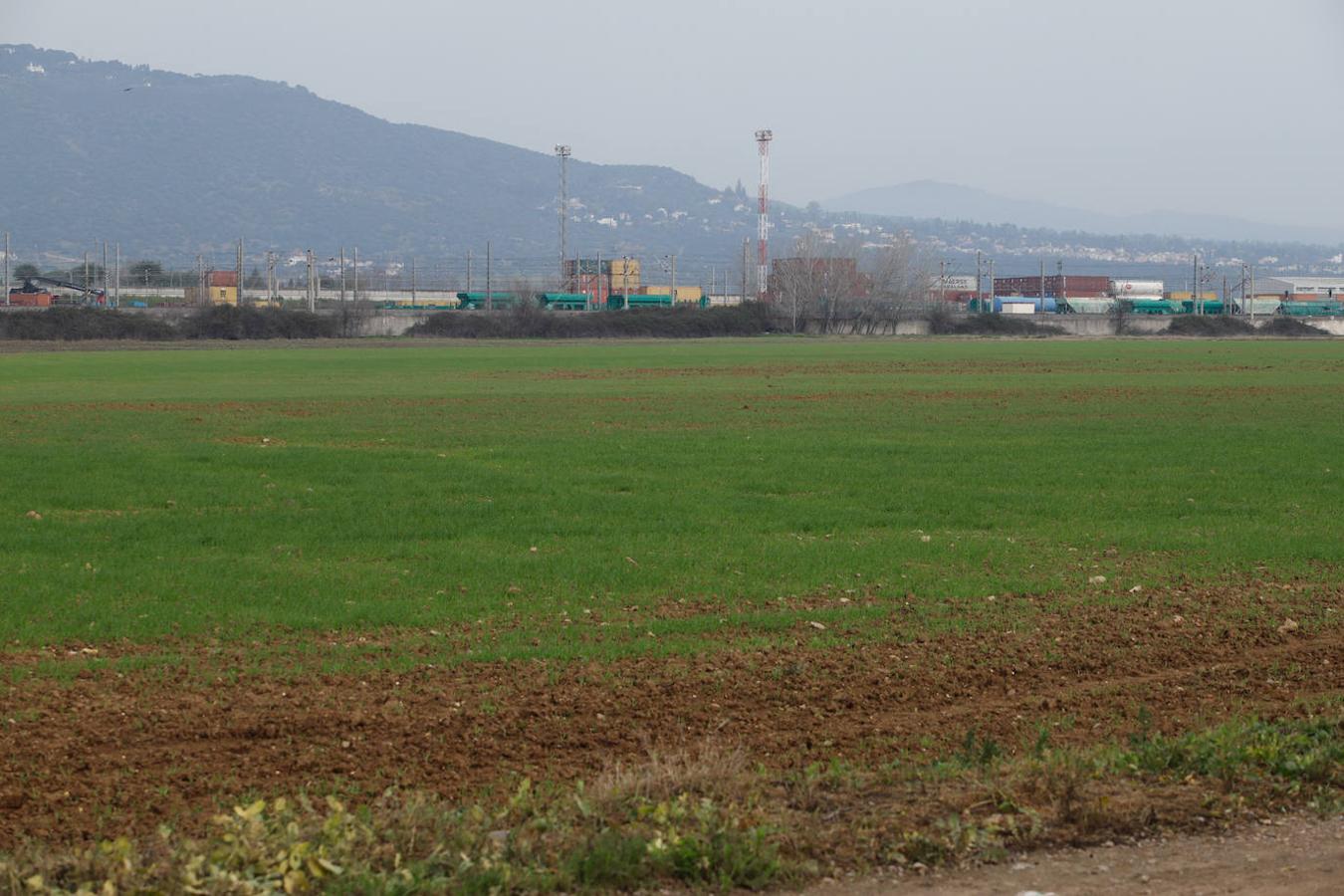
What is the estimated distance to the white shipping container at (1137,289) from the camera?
7067 inches

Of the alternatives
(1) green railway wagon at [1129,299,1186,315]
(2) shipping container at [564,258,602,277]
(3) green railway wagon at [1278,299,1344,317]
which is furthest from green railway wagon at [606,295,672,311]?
(3) green railway wagon at [1278,299,1344,317]

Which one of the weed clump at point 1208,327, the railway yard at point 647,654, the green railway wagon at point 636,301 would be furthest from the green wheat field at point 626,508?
the green railway wagon at point 636,301

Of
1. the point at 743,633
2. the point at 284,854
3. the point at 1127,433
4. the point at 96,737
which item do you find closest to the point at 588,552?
the point at 743,633

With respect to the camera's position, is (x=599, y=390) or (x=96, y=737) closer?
(x=96, y=737)

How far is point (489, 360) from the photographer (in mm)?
63250

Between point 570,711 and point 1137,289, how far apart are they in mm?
186844

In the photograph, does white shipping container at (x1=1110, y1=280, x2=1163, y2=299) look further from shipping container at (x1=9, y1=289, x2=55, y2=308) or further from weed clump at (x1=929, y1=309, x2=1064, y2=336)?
shipping container at (x1=9, y1=289, x2=55, y2=308)

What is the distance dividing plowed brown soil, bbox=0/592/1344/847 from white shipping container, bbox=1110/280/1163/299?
570ft

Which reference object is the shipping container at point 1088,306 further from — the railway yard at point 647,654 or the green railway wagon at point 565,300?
the railway yard at point 647,654

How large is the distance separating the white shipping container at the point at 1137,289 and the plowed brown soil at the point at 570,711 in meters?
174

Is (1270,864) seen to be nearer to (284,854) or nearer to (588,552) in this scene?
(284,854)

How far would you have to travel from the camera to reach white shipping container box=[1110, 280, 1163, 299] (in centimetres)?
17950

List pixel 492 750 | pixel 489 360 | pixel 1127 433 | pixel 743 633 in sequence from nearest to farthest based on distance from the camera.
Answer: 1. pixel 492 750
2. pixel 743 633
3. pixel 1127 433
4. pixel 489 360

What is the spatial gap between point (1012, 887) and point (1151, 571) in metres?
8.41
